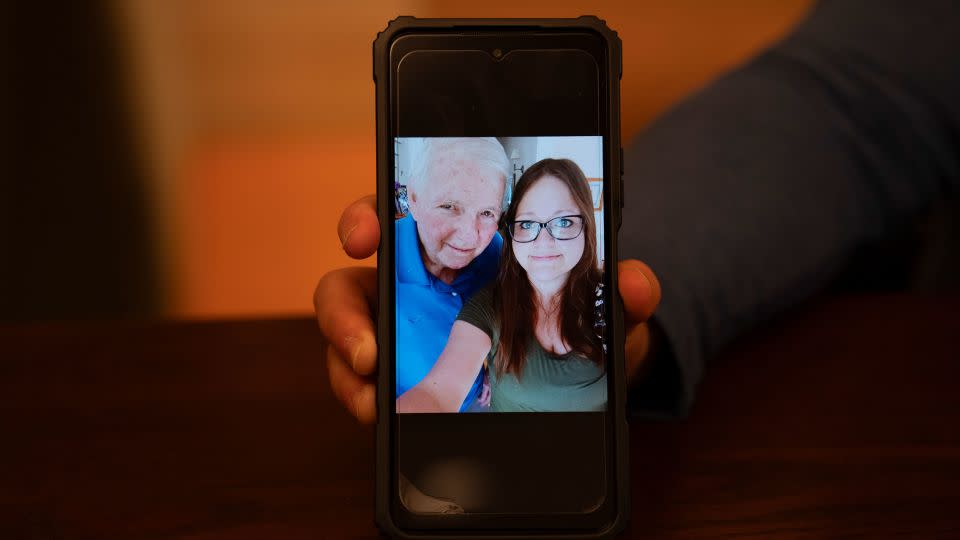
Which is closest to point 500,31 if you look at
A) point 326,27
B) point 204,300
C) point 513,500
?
point 513,500

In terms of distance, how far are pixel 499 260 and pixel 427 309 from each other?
37mm

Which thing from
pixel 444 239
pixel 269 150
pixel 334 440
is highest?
pixel 269 150

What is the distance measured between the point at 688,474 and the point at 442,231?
0.54ft

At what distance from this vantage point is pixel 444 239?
334mm

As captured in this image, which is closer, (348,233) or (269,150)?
(348,233)

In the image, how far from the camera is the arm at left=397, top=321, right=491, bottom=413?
12.9 inches

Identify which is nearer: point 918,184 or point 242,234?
point 918,184

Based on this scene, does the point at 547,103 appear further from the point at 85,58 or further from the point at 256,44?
the point at 85,58

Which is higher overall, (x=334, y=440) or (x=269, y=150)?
(x=269, y=150)

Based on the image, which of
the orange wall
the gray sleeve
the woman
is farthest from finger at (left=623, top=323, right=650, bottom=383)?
the orange wall

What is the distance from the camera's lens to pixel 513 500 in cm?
32

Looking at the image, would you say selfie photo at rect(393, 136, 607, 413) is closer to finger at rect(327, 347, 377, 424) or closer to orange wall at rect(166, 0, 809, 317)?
finger at rect(327, 347, 377, 424)

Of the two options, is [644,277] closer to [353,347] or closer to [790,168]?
[353,347]

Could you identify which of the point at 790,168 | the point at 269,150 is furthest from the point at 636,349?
the point at 269,150
